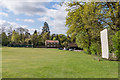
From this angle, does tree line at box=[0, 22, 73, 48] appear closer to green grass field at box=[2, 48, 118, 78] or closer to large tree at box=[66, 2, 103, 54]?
large tree at box=[66, 2, 103, 54]

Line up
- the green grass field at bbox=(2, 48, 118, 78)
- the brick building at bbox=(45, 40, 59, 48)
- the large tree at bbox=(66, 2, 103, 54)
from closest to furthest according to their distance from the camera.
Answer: the green grass field at bbox=(2, 48, 118, 78) < the large tree at bbox=(66, 2, 103, 54) < the brick building at bbox=(45, 40, 59, 48)

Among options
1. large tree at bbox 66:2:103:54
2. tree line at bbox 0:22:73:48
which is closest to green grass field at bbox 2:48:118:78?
large tree at bbox 66:2:103:54

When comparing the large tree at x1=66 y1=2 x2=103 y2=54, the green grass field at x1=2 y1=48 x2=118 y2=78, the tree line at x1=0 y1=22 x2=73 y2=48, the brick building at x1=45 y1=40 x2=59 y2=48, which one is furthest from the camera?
the brick building at x1=45 y1=40 x2=59 y2=48

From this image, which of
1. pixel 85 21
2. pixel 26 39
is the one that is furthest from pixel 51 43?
pixel 85 21

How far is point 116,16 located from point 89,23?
3.35 m

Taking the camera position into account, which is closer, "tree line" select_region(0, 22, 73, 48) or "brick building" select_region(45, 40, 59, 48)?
"tree line" select_region(0, 22, 73, 48)

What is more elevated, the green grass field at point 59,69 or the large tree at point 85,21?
the large tree at point 85,21

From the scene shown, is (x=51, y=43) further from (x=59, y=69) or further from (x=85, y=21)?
(x=59, y=69)

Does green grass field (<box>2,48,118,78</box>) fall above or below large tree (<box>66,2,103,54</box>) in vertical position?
below

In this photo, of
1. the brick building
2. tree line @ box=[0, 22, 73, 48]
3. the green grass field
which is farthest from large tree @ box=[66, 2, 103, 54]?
the brick building

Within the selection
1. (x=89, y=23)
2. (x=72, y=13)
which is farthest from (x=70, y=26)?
(x=89, y=23)

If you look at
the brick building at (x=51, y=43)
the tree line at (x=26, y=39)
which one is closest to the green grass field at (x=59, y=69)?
the tree line at (x=26, y=39)

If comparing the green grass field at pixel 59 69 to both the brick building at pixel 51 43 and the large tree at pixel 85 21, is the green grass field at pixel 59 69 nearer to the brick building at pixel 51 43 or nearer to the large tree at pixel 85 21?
the large tree at pixel 85 21

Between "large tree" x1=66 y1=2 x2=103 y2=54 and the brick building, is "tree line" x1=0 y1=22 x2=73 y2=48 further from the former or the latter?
"large tree" x1=66 y1=2 x2=103 y2=54
